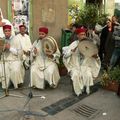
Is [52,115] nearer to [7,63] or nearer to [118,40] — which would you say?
[7,63]

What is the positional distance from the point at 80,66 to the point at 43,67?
865mm

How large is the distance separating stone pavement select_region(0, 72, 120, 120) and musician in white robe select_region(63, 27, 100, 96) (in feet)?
0.90

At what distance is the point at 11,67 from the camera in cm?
706

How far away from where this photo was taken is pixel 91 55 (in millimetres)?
7000

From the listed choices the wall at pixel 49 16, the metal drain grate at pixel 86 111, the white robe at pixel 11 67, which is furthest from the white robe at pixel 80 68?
the wall at pixel 49 16

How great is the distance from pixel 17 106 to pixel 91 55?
2.07m

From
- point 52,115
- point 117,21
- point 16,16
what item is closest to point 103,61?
point 117,21

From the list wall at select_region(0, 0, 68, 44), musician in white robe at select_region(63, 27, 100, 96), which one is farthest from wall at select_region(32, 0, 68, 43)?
musician in white robe at select_region(63, 27, 100, 96)

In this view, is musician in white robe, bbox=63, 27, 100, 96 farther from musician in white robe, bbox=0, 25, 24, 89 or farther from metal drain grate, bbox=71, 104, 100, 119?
musician in white robe, bbox=0, 25, 24, 89

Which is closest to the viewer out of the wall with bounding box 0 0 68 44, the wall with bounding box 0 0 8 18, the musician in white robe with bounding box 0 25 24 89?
the musician in white robe with bounding box 0 25 24 89

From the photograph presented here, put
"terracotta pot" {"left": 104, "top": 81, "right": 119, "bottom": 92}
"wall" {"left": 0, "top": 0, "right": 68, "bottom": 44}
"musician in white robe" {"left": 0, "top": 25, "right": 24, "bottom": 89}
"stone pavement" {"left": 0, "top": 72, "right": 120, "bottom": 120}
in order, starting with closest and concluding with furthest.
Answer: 1. "stone pavement" {"left": 0, "top": 72, "right": 120, "bottom": 120}
2. "musician in white robe" {"left": 0, "top": 25, "right": 24, "bottom": 89}
3. "terracotta pot" {"left": 104, "top": 81, "right": 119, "bottom": 92}
4. "wall" {"left": 0, "top": 0, "right": 68, "bottom": 44}

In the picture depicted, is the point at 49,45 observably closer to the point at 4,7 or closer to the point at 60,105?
the point at 60,105

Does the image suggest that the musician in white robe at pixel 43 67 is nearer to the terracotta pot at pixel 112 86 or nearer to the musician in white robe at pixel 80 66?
the musician in white robe at pixel 80 66

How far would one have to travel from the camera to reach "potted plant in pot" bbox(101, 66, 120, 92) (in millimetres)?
7219
